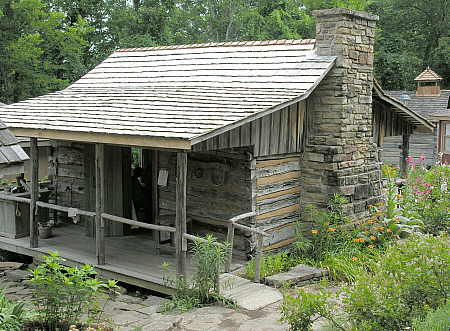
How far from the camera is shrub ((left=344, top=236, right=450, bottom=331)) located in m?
5.93

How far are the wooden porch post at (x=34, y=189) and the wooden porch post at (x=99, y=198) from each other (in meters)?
1.70

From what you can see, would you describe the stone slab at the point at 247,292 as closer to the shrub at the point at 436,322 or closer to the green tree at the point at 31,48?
the shrub at the point at 436,322

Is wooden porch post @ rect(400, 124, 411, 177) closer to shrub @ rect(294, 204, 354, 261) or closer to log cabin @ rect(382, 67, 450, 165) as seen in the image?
shrub @ rect(294, 204, 354, 261)

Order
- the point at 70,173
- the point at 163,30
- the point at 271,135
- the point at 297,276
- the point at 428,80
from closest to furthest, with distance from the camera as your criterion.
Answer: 1. the point at 297,276
2. the point at 271,135
3. the point at 70,173
4. the point at 428,80
5. the point at 163,30

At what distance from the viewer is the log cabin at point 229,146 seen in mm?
9625

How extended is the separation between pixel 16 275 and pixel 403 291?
7809 millimetres

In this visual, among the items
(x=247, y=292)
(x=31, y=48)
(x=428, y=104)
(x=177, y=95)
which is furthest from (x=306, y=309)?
(x=428, y=104)

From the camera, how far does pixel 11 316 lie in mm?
6180

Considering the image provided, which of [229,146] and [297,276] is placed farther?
[229,146]

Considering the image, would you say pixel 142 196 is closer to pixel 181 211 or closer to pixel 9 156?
pixel 181 211

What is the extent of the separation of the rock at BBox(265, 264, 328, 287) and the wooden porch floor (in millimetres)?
937

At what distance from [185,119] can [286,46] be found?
4106 millimetres

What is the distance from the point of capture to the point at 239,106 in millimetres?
9602

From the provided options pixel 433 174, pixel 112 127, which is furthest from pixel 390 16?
pixel 112 127
